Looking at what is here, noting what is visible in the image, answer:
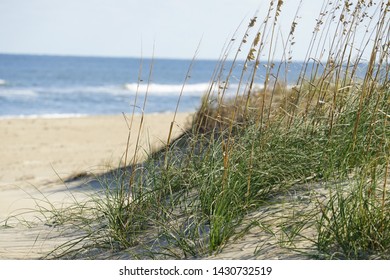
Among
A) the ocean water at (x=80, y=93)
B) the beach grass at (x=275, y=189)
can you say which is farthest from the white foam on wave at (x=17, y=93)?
the beach grass at (x=275, y=189)

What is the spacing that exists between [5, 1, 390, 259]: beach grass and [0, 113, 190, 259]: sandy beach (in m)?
0.39

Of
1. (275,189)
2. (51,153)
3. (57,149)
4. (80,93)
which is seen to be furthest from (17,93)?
(275,189)

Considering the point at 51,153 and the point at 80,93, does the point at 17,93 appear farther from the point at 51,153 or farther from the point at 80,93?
the point at 51,153

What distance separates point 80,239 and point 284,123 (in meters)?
1.45

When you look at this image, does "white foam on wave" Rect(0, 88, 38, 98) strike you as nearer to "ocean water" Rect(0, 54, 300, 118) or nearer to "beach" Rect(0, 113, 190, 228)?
"ocean water" Rect(0, 54, 300, 118)

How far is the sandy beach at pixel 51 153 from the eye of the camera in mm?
5291

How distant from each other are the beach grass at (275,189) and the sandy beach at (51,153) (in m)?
0.39

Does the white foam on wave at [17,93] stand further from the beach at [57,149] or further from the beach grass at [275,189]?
the beach grass at [275,189]

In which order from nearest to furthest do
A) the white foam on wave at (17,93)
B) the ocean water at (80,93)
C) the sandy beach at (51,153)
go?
the sandy beach at (51,153) → the ocean water at (80,93) → the white foam on wave at (17,93)

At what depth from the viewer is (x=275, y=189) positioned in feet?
12.5

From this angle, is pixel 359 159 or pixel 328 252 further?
pixel 359 159
